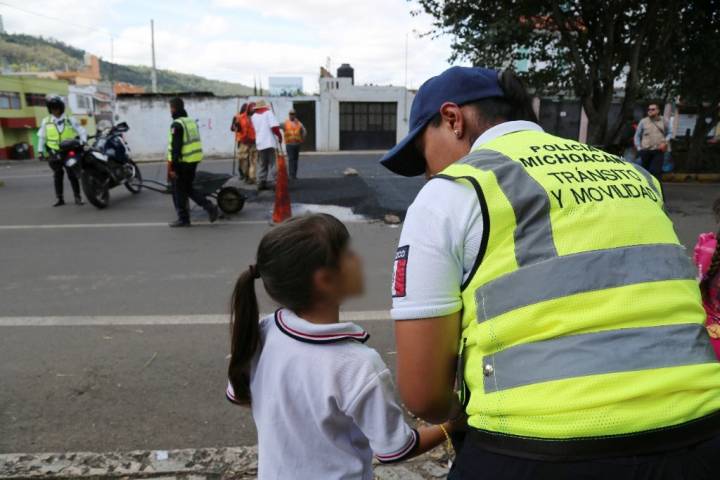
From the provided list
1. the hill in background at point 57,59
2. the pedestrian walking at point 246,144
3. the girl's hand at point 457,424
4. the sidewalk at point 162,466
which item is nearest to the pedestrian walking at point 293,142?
the pedestrian walking at point 246,144

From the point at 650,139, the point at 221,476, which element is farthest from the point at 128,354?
the point at 650,139

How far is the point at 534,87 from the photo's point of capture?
520 inches

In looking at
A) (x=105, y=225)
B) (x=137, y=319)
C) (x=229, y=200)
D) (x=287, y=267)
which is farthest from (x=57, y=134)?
(x=287, y=267)

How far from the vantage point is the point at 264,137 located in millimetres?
11125

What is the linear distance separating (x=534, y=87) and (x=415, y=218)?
13046 mm

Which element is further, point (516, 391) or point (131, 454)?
point (131, 454)

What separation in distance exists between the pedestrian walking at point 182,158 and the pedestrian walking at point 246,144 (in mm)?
4417

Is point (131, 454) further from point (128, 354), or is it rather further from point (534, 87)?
point (534, 87)

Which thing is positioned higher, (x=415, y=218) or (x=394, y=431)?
(x=415, y=218)

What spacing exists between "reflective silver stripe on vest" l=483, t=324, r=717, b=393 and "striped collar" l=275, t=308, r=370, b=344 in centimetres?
51

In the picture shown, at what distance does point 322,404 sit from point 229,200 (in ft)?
25.2

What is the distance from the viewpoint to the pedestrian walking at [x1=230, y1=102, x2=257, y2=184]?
41.2 feet

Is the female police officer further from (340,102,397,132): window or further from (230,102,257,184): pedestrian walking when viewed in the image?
(340,102,397,132): window

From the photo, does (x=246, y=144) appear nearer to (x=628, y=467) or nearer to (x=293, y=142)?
(x=293, y=142)
